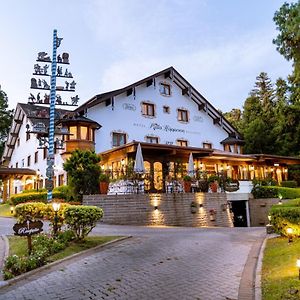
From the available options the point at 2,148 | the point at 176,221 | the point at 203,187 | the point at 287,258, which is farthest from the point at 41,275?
the point at 2,148

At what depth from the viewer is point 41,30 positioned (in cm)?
1942

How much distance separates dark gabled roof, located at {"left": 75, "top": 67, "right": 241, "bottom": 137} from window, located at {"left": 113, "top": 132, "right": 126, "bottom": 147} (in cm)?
267

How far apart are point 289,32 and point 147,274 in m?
7.58

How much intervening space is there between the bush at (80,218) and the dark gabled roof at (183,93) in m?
16.3

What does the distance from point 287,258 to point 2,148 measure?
43.7m

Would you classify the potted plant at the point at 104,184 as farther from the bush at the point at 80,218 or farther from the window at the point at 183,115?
the window at the point at 183,115

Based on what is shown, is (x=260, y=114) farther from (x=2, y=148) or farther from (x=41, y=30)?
(x=2, y=148)

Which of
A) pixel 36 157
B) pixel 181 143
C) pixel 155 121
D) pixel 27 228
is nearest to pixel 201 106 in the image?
pixel 181 143

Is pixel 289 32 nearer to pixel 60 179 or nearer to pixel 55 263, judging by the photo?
pixel 55 263

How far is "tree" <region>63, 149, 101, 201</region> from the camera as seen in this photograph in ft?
63.9

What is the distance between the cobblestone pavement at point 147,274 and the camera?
6.45 metres

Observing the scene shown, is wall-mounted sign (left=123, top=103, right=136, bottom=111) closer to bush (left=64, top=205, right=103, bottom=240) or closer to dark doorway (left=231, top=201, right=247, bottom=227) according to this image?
dark doorway (left=231, top=201, right=247, bottom=227)

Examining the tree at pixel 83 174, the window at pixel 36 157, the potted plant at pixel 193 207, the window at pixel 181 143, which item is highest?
the window at pixel 181 143

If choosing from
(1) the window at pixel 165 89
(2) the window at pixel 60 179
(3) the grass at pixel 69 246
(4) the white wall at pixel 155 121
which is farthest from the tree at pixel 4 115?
(3) the grass at pixel 69 246
